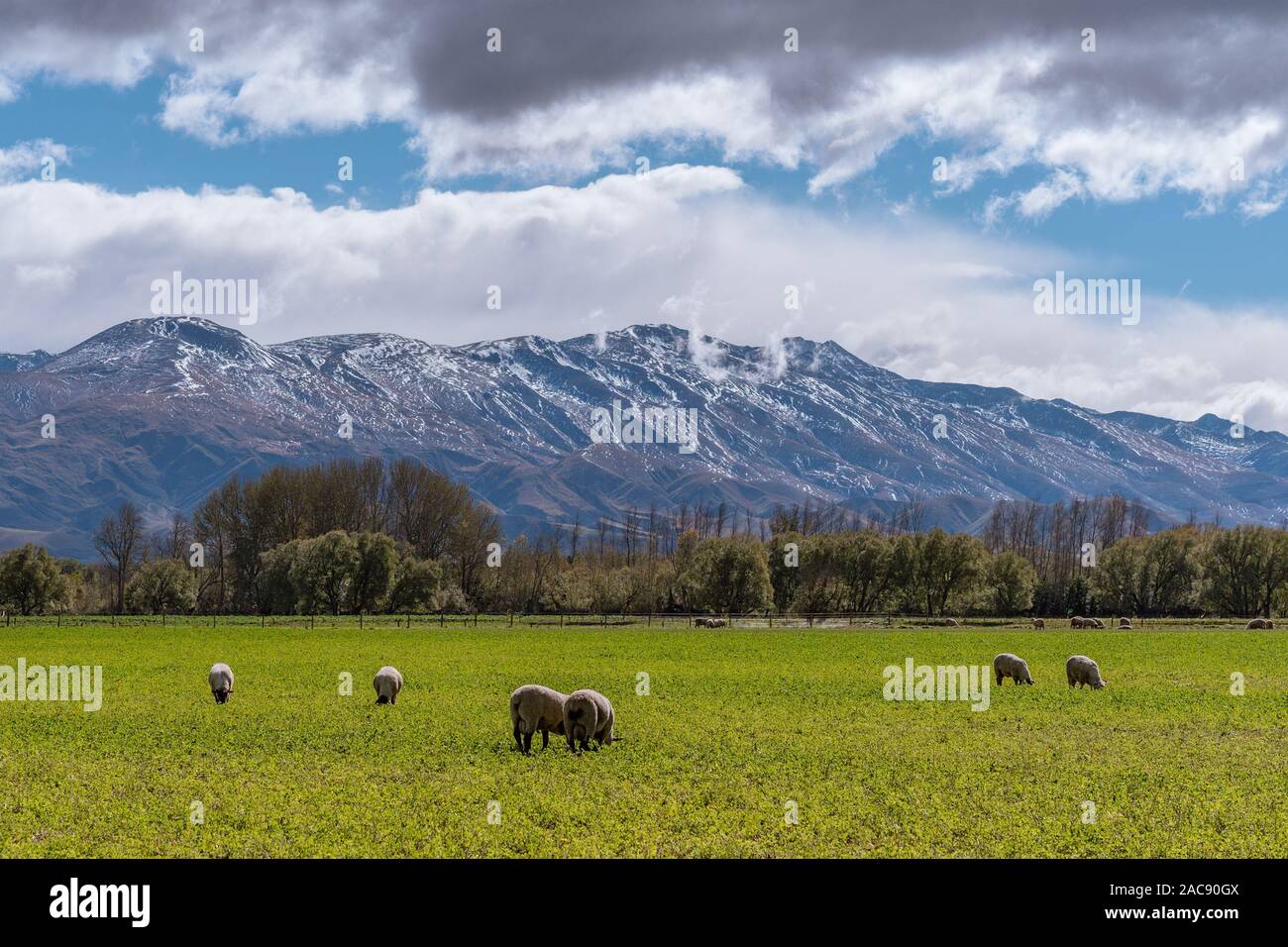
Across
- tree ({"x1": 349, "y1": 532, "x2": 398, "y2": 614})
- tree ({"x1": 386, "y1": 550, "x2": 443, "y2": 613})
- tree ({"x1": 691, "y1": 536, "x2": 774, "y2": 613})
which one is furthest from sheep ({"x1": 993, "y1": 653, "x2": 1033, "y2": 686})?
tree ({"x1": 386, "y1": 550, "x2": 443, "y2": 613})

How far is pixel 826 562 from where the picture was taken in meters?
143

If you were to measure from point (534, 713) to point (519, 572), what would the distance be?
12016 centimetres

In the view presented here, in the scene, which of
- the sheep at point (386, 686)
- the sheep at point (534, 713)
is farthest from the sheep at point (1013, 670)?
the sheep at point (534, 713)

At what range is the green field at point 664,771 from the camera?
59.5 ft

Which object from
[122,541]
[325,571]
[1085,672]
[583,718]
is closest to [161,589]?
[122,541]

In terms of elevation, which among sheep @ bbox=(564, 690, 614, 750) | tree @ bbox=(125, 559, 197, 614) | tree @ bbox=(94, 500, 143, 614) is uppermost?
tree @ bbox=(94, 500, 143, 614)

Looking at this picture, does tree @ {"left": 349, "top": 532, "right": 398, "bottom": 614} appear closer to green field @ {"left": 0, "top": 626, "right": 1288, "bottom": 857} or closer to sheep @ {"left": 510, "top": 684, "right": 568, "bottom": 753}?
green field @ {"left": 0, "top": 626, "right": 1288, "bottom": 857}

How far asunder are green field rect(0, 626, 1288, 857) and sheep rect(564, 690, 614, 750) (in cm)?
81

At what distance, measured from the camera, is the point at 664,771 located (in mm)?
24078

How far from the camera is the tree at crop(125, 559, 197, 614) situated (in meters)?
136

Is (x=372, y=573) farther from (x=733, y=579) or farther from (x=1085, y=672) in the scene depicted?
(x=1085, y=672)
